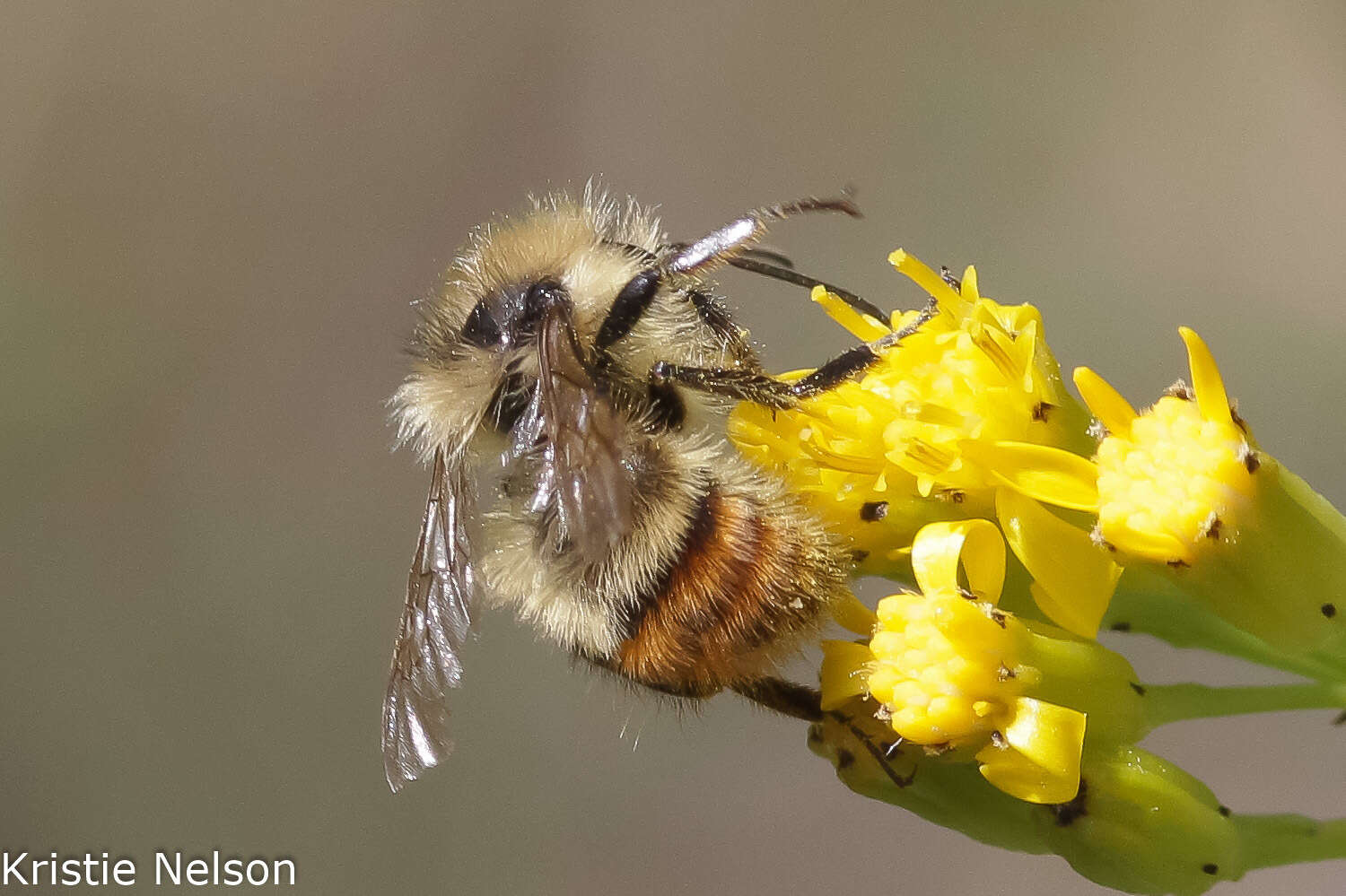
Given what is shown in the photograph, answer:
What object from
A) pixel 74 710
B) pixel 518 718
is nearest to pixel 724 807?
pixel 518 718

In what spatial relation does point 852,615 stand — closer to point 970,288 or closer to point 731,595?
point 731,595

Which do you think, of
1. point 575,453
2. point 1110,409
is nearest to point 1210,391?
point 1110,409

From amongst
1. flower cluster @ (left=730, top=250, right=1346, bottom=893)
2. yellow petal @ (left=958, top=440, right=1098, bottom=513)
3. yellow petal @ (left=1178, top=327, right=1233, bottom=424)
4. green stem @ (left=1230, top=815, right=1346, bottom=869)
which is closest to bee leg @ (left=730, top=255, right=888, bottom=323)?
flower cluster @ (left=730, top=250, right=1346, bottom=893)

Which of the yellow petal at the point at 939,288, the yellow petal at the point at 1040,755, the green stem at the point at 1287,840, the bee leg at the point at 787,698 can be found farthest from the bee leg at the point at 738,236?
the green stem at the point at 1287,840

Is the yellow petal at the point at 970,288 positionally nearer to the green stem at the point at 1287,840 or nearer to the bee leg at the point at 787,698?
the bee leg at the point at 787,698

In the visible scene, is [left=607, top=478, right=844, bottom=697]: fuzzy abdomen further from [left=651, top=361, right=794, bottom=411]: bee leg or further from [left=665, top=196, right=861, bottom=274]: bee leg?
[left=665, top=196, right=861, bottom=274]: bee leg

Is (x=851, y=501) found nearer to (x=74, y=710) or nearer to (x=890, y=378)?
(x=890, y=378)

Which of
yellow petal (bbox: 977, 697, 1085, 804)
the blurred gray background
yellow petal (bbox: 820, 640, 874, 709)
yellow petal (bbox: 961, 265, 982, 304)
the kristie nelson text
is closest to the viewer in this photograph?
yellow petal (bbox: 977, 697, 1085, 804)
